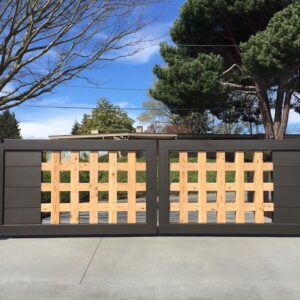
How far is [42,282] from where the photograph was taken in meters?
5.43

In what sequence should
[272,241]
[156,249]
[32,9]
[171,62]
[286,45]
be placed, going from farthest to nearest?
[171,62]
[286,45]
[32,9]
[272,241]
[156,249]

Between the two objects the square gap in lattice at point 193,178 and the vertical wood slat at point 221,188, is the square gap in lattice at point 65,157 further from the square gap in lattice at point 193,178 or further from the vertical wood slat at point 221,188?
the square gap in lattice at point 193,178

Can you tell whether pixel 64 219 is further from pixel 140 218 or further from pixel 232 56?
pixel 232 56

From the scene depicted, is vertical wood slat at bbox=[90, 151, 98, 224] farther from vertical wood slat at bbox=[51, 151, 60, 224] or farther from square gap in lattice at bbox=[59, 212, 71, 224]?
square gap in lattice at bbox=[59, 212, 71, 224]

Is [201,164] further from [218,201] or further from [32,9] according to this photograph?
[32,9]

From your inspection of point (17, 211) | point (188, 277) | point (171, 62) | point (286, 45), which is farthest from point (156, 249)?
point (171, 62)

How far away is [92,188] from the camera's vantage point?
318 inches

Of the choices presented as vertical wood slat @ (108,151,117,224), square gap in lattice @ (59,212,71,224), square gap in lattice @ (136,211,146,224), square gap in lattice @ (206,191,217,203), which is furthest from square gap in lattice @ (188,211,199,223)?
square gap in lattice @ (59,212,71,224)

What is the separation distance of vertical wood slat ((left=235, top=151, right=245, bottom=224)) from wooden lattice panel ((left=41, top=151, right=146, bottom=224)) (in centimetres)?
166

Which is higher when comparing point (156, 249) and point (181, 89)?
point (181, 89)

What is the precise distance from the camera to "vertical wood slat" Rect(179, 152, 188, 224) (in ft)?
26.5

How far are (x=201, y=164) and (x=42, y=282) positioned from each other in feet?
12.1

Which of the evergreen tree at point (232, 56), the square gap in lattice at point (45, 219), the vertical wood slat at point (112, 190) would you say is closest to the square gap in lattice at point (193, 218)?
the vertical wood slat at point (112, 190)

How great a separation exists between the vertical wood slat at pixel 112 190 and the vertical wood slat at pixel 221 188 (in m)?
1.82
